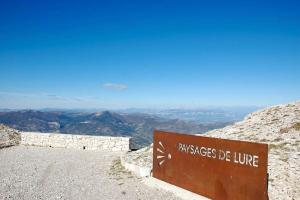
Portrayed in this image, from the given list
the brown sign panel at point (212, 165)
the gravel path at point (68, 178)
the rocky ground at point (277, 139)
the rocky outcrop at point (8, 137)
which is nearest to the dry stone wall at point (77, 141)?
the rocky outcrop at point (8, 137)

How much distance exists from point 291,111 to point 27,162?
59.3 feet

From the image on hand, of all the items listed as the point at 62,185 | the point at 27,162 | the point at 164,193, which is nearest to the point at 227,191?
the point at 164,193

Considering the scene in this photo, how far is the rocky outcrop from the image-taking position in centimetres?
2977

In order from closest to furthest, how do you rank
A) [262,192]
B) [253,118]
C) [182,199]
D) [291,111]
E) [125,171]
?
[262,192] → [182,199] → [125,171] → [291,111] → [253,118]

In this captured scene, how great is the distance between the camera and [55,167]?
20438 millimetres

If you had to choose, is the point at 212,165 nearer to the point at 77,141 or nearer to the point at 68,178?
the point at 68,178

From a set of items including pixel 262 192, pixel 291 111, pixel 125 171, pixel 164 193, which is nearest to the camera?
pixel 262 192

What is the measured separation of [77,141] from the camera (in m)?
29.0

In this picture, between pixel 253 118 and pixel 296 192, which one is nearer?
pixel 296 192

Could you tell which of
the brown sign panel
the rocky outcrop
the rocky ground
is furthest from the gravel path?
the rocky outcrop

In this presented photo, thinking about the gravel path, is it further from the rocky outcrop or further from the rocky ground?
the rocky outcrop

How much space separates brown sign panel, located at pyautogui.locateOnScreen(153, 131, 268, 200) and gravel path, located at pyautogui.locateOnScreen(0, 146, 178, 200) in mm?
1240

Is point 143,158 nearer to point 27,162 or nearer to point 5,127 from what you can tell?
point 27,162

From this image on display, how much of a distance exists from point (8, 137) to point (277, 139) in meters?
25.2
